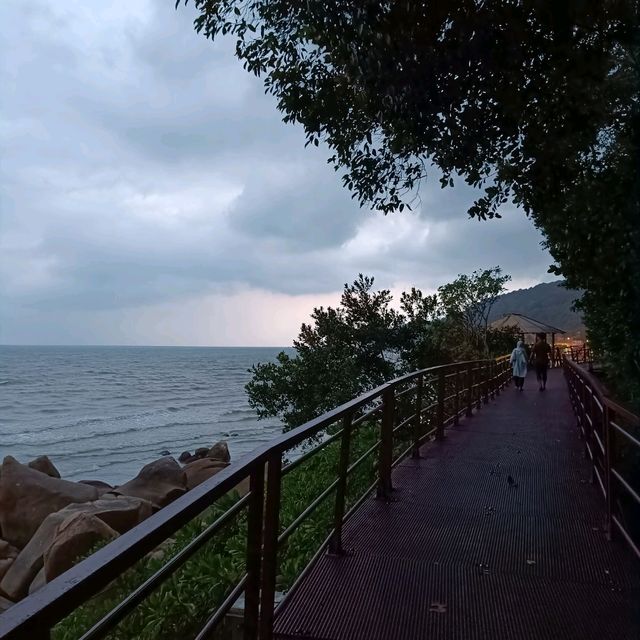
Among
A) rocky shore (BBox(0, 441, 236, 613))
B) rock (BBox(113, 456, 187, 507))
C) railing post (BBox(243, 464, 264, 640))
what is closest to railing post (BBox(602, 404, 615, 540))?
railing post (BBox(243, 464, 264, 640))

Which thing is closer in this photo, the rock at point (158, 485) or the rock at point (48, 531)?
the rock at point (48, 531)

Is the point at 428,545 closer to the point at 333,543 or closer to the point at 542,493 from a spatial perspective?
Result: the point at 333,543

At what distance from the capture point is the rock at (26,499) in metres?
13.8

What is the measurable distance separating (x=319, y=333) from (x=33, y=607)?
60.5 feet

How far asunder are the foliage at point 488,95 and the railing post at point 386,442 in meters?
2.31

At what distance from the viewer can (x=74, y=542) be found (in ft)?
29.3

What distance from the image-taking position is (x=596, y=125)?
5598 millimetres

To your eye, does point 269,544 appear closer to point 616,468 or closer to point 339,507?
point 339,507

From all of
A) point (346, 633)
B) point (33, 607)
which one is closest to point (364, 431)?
point (346, 633)

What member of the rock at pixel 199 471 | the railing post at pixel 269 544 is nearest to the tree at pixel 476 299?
the rock at pixel 199 471

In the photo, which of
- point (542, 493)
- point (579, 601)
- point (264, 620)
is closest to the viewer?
point (264, 620)

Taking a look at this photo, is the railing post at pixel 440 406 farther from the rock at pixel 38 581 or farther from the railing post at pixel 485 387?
the railing post at pixel 485 387

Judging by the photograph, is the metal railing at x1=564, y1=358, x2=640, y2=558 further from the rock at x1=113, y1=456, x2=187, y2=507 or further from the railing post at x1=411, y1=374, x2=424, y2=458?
the rock at x1=113, y1=456, x2=187, y2=507

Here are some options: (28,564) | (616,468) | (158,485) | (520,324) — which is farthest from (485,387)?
(520,324)
